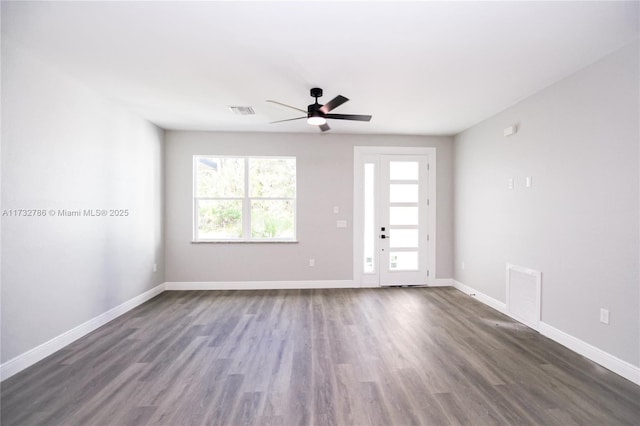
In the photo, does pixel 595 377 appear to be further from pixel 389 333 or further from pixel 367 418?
pixel 367 418

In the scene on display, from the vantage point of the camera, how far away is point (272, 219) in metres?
4.76

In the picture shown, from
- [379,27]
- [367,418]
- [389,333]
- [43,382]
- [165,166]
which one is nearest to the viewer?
[367,418]

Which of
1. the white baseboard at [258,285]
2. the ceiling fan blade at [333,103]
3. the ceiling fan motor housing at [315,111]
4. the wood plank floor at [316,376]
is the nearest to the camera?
the wood plank floor at [316,376]

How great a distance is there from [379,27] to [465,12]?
1.88ft

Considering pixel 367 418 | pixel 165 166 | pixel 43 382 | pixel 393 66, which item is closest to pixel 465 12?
pixel 393 66

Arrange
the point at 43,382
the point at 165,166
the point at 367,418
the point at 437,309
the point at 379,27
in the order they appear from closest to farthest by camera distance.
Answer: the point at 367,418, the point at 379,27, the point at 43,382, the point at 437,309, the point at 165,166

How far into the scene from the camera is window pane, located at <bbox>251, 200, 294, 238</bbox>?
474 centimetres

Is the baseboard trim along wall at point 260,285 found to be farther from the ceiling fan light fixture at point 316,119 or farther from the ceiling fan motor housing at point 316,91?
the ceiling fan motor housing at point 316,91

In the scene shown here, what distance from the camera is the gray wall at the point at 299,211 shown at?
15.1 ft

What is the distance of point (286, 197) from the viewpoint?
4.75m

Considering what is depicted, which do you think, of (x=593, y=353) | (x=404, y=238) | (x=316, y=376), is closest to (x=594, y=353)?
(x=593, y=353)

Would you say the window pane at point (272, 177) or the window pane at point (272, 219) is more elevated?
the window pane at point (272, 177)

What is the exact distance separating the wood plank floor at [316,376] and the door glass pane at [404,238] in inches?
59.9

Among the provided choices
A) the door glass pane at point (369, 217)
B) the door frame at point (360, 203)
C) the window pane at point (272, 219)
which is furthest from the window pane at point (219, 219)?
the door glass pane at point (369, 217)
